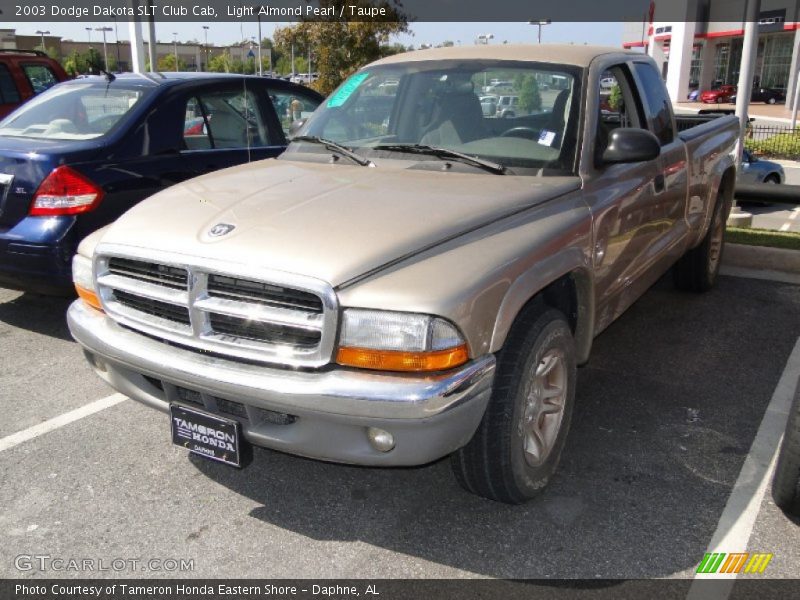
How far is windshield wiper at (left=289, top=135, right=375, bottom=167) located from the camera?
3.94m

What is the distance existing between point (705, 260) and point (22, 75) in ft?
29.3

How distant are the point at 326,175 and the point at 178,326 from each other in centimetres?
116

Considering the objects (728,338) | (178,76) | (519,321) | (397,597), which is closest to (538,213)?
(519,321)

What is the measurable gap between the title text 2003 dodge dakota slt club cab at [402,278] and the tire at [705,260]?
2105 mm

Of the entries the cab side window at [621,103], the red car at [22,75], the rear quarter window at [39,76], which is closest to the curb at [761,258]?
the cab side window at [621,103]

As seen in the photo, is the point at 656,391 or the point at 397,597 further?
the point at 656,391

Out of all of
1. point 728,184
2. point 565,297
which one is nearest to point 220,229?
point 565,297

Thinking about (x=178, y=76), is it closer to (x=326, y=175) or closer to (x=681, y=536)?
(x=326, y=175)

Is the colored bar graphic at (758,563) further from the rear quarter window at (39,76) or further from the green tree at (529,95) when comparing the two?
the rear quarter window at (39,76)

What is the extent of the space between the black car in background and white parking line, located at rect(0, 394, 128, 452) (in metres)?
1.02

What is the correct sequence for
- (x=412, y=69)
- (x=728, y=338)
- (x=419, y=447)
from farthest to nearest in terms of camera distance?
(x=728, y=338) → (x=412, y=69) → (x=419, y=447)

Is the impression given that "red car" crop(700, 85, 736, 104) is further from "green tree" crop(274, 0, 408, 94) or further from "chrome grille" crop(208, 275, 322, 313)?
"chrome grille" crop(208, 275, 322, 313)

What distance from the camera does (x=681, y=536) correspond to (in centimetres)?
309

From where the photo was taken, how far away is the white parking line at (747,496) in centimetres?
281
